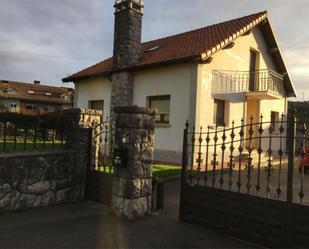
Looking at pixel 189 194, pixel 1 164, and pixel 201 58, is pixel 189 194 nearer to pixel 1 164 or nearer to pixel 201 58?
pixel 1 164

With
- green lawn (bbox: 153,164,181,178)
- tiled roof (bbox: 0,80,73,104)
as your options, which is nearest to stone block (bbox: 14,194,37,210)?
green lawn (bbox: 153,164,181,178)

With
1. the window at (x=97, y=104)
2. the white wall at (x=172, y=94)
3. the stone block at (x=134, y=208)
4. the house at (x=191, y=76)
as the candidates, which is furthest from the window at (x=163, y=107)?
the stone block at (x=134, y=208)

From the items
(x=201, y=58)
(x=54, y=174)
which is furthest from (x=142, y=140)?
(x=201, y=58)

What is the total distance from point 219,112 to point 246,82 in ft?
8.39

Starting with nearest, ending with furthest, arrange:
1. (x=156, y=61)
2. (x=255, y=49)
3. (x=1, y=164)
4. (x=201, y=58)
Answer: (x=1, y=164), (x=201, y=58), (x=156, y=61), (x=255, y=49)

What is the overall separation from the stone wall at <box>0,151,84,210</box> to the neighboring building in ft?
140

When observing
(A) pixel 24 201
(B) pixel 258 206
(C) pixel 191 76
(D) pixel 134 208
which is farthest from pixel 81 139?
(C) pixel 191 76

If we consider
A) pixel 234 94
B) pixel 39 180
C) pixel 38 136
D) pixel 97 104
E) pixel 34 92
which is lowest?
pixel 39 180

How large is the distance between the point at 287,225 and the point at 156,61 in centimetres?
986

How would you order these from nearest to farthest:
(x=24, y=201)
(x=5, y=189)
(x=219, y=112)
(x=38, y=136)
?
1. (x=5, y=189)
2. (x=24, y=201)
3. (x=38, y=136)
4. (x=219, y=112)

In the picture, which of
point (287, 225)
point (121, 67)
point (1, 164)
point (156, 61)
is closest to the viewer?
point (287, 225)

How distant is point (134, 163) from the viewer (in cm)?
576

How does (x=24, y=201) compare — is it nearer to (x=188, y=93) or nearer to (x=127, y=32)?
(x=188, y=93)

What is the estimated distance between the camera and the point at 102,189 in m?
6.93
